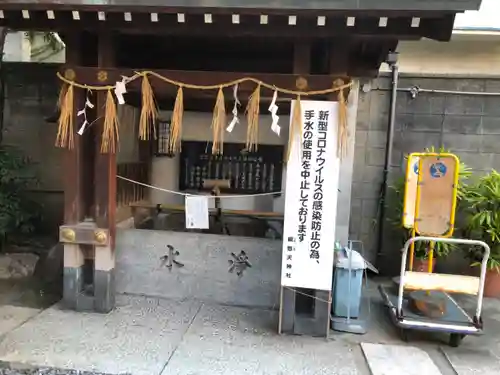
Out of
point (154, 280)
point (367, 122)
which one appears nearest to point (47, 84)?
point (154, 280)

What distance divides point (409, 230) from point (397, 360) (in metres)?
2.66

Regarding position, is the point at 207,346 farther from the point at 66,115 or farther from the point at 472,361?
the point at 66,115

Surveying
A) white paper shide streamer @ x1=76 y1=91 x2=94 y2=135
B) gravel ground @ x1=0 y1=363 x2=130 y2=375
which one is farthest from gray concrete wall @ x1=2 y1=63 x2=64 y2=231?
gravel ground @ x1=0 y1=363 x2=130 y2=375

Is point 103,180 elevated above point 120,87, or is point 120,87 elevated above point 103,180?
point 120,87

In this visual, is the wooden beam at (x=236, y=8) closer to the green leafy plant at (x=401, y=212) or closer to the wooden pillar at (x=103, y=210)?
the wooden pillar at (x=103, y=210)

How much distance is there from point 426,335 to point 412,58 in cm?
508

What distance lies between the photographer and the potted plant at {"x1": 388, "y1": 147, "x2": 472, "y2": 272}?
694 cm

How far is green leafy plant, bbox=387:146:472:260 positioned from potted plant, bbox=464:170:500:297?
0.65ft

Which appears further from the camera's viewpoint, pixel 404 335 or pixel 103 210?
pixel 103 210

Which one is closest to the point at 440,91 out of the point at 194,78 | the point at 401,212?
the point at 401,212

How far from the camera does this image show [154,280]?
19.8ft

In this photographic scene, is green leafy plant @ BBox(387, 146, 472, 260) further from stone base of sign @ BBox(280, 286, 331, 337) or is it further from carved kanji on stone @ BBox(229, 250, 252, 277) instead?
carved kanji on stone @ BBox(229, 250, 252, 277)

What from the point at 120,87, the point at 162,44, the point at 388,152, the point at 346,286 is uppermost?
the point at 162,44

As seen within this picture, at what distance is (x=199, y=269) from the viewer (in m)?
5.95
